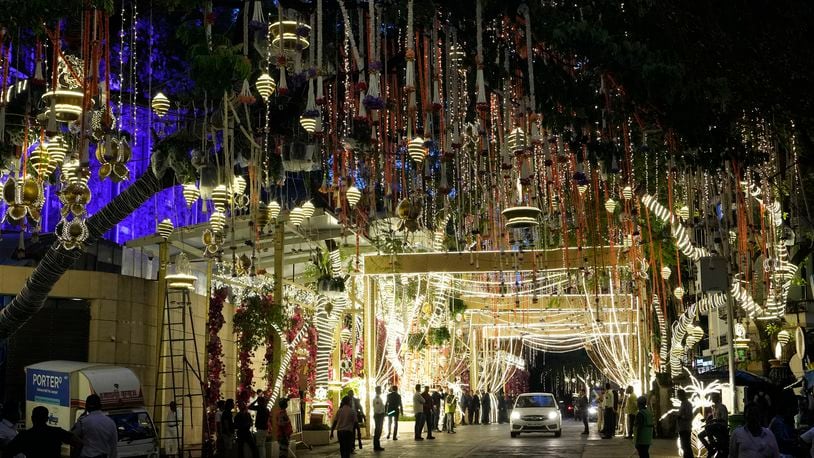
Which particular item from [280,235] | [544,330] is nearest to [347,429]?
[280,235]

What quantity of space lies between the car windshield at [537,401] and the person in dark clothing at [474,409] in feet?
29.9

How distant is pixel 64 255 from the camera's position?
13453mm

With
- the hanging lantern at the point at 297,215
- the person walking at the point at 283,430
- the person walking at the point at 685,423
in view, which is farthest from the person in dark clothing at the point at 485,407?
the hanging lantern at the point at 297,215

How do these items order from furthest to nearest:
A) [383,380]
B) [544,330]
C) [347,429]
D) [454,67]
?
1. [544,330]
2. [383,380]
3. [347,429]
4. [454,67]

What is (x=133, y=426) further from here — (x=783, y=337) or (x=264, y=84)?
(x=783, y=337)

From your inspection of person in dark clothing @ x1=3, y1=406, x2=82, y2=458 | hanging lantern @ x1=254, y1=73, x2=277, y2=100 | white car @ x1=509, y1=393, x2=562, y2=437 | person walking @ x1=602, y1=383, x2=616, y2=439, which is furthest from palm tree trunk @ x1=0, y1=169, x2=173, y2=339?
person walking @ x1=602, y1=383, x2=616, y2=439

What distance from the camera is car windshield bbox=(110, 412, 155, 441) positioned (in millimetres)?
15102

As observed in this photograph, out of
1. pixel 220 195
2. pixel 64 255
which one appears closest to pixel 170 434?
pixel 64 255

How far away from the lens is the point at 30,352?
60.3 ft

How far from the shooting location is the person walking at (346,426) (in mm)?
16781

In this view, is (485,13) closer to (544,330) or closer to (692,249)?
(692,249)

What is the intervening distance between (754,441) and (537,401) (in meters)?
20.0

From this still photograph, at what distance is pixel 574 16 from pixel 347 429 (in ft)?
32.0

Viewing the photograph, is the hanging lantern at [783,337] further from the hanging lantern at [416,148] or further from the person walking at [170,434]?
the hanging lantern at [416,148]
